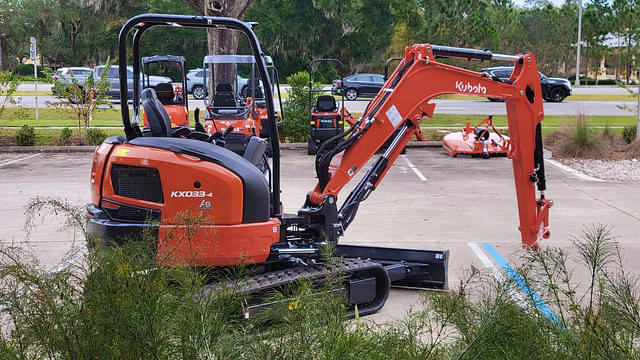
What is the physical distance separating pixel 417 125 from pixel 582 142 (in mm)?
10825

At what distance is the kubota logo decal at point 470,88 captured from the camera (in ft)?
24.5

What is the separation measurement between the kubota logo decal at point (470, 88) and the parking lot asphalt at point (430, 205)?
1.82m

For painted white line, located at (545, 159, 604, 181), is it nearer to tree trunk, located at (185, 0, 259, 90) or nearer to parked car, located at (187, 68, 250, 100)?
tree trunk, located at (185, 0, 259, 90)

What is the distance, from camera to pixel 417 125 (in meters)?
7.53

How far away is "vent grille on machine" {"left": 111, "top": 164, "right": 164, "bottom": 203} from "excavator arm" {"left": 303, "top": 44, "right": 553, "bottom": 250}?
1.79 meters

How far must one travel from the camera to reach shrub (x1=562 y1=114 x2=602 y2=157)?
55.0ft

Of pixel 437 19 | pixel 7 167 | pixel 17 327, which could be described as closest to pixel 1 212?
pixel 7 167

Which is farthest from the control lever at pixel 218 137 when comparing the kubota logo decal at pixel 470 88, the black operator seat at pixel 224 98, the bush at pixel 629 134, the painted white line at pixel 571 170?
the bush at pixel 629 134

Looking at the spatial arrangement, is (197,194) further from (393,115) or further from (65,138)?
(65,138)

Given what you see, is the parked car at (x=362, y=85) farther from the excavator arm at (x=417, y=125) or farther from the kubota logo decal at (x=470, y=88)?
the kubota logo decal at (x=470, y=88)

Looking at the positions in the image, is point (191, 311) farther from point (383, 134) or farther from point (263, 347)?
point (383, 134)

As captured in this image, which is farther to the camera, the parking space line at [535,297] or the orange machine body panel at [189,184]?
the orange machine body panel at [189,184]

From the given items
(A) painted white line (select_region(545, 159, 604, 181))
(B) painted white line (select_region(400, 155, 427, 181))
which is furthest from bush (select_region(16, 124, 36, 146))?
(A) painted white line (select_region(545, 159, 604, 181))

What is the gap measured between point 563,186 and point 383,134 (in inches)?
279
